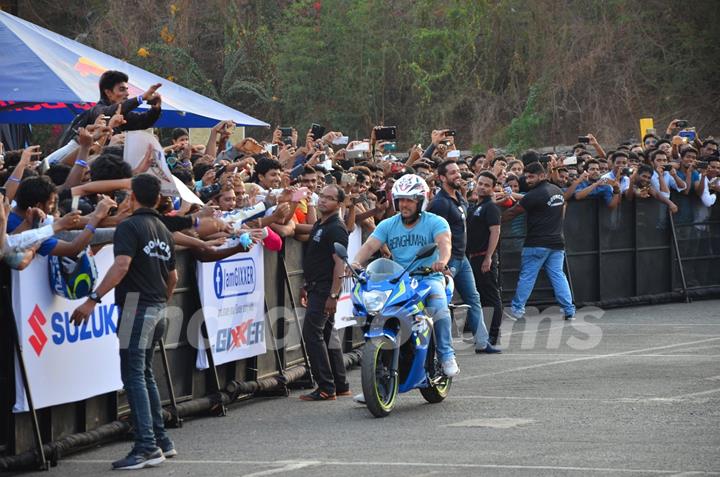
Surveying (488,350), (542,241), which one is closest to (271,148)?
(542,241)

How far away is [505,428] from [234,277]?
329cm

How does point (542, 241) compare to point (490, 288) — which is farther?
point (542, 241)

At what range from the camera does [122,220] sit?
9.96 meters

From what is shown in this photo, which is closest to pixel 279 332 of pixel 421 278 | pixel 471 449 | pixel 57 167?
pixel 421 278

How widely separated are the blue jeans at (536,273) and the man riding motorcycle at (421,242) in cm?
708

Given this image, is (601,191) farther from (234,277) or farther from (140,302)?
(140,302)

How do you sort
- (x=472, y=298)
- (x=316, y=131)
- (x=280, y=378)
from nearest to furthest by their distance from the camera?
1. (x=280, y=378)
2. (x=472, y=298)
3. (x=316, y=131)

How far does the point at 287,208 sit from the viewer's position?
13016 mm

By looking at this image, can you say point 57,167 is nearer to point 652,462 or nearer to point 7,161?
point 7,161

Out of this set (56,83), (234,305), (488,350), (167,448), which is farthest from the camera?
(488,350)

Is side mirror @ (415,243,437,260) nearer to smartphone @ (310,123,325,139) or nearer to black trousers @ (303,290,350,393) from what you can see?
black trousers @ (303,290,350,393)

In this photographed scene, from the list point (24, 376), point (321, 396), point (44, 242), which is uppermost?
point (44, 242)

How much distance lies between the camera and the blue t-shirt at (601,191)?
21.4 meters

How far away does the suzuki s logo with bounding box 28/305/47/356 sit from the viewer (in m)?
9.63
